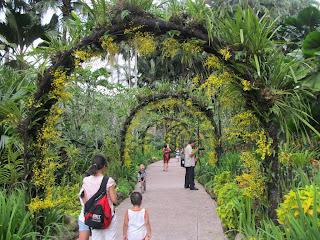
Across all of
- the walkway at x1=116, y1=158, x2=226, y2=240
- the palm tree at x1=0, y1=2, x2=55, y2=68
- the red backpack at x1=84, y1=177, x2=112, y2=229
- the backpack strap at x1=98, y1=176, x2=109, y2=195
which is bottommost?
the walkway at x1=116, y1=158, x2=226, y2=240

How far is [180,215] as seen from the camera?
5.74 meters

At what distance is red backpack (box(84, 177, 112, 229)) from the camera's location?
274 centimetres

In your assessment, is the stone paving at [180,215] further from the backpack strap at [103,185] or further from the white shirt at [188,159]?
the backpack strap at [103,185]

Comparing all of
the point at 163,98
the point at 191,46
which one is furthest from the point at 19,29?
the point at 191,46

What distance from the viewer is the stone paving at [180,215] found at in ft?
14.9

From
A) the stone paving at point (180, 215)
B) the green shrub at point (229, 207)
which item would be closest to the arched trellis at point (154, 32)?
the green shrub at point (229, 207)

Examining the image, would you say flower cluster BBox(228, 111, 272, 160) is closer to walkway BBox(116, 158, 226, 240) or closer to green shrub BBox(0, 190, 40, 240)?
walkway BBox(116, 158, 226, 240)

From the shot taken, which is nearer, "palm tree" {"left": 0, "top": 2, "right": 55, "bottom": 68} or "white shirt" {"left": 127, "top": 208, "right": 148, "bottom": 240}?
"white shirt" {"left": 127, "top": 208, "right": 148, "bottom": 240}

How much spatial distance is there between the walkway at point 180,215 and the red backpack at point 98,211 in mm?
1852

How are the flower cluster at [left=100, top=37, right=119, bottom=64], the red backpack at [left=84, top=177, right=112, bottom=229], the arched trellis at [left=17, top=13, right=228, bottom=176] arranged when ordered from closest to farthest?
the red backpack at [left=84, top=177, right=112, bottom=229], the arched trellis at [left=17, top=13, right=228, bottom=176], the flower cluster at [left=100, top=37, right=119, bottom=64]

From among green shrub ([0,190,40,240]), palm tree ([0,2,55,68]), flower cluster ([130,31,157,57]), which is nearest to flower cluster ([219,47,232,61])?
flower cluster ([130,31,157,57])

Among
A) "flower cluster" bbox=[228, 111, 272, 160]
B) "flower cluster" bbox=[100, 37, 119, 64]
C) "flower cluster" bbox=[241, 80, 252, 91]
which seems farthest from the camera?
"flower cluster" bbox=[100, 37, 119, 64]

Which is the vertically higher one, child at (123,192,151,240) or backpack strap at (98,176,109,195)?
backpack strap at (98,176,109,195)

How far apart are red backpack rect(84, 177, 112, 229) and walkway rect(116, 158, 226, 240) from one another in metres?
1.85
